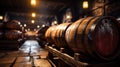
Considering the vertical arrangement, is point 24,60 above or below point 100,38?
below

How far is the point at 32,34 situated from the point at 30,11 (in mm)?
23991

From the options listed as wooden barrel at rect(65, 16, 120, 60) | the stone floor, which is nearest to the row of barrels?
wooden barrel at rect(65, 16, 120, 60)

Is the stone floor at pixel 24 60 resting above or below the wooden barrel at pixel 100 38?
below

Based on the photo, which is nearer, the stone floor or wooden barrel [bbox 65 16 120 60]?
wooden barrel [bbox 65 16 120 60]

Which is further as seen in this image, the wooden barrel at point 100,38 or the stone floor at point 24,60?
the stone floor at point 24,60

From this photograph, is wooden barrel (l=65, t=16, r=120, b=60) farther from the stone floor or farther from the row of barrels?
the stone floor

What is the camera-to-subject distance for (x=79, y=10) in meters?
12.2

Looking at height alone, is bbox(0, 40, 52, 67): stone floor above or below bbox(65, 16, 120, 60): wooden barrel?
below

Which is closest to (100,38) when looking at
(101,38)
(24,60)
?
(101,38)

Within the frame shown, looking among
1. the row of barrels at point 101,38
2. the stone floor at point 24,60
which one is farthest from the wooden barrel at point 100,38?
the stone floor at point 24,60

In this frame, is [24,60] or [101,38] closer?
[101,38]

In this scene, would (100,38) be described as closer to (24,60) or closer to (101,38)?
(101,38)

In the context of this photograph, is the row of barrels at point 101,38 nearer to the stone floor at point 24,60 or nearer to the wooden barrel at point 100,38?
the wooden barrel at point 100,38

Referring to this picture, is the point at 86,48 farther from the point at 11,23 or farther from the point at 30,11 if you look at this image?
the point at 30,11
